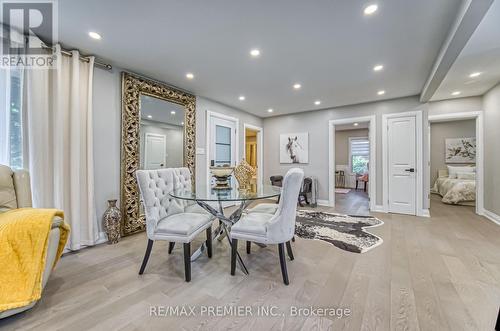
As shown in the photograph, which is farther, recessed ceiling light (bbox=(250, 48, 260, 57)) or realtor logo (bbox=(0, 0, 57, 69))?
recessed ceiling light (bbox=(250, 48, 260, 57))

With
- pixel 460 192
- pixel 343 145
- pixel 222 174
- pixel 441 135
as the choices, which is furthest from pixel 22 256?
pixel 343 145

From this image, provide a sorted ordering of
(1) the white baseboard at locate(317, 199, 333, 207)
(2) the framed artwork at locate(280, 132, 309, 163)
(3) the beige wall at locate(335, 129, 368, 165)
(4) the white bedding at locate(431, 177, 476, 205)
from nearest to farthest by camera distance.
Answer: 1. (4) the white bedding at locate(431, 177, 476, 205)
2. (1) the white baseboard at locate(317, 199, 333, 207)
3. (2) the framed artwork at locate(280, 132, 309, 163)
4. (3) the beige wall at locate(335, 129, 368, 165)

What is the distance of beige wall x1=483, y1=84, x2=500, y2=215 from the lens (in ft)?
11.7

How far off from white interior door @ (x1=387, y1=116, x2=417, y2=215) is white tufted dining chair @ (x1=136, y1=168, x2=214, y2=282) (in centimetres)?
405

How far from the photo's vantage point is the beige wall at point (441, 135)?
6070 mm

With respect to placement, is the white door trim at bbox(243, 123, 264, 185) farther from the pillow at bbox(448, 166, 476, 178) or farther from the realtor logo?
the pillow at bbox(448, 166, 476, 178)

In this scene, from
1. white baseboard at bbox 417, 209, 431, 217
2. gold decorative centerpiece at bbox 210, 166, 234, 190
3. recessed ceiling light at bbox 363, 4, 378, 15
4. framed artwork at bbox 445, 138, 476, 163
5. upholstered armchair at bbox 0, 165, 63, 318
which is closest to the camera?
upholstered armchair at bbox 0, 165, 63, 318

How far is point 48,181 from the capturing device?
2338 mm

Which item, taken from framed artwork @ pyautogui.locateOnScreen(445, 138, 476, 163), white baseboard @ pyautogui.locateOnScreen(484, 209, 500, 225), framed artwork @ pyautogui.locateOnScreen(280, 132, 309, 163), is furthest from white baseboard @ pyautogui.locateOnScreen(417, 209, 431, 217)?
framed artwork @ pyautogui.locateOnScreen(445, 138, 476, 163)

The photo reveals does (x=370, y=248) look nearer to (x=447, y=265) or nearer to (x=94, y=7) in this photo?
(x=447, y=265)

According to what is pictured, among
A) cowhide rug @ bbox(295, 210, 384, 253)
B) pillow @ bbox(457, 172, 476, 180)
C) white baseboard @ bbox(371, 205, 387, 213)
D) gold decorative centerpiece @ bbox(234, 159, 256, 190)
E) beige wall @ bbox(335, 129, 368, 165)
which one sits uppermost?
beige wall @ bbox(335, 129, 368, 165)

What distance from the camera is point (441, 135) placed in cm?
637

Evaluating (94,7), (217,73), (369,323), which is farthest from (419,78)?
(94,7)

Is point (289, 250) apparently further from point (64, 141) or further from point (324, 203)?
point (324, 203)
